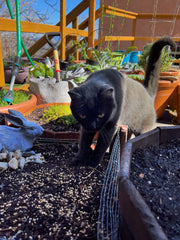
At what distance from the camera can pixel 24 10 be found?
537 cm

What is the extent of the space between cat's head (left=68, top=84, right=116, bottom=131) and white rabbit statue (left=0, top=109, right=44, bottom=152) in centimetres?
55

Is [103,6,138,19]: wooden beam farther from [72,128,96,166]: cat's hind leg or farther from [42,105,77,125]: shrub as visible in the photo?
[72,128,96,166]: cat's hind leg

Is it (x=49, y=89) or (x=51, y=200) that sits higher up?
(x=49, y=89)

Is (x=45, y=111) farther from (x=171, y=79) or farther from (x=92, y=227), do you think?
(x=171, y=79)

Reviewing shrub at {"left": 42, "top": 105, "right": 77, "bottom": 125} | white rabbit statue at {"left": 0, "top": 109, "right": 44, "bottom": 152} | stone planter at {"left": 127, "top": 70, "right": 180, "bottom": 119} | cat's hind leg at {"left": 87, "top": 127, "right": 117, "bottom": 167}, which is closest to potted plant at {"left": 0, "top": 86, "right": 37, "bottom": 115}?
shrub at {"left": 42, "top": 105, "right": 77, "bottom": 125}

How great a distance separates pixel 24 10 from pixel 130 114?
4.86 m

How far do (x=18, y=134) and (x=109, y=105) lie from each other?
817 mm

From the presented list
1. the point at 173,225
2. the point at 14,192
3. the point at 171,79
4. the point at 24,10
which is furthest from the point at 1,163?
the point at 24,10

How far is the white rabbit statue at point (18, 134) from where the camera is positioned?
64.6 inches

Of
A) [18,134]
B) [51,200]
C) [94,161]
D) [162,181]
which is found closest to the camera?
[162,181]

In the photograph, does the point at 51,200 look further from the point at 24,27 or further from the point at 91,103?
the point at 24,27

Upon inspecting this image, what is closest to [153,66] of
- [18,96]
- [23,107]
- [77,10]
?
[23,107]

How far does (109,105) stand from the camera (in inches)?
53.2

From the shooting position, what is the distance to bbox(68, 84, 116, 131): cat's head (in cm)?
128
